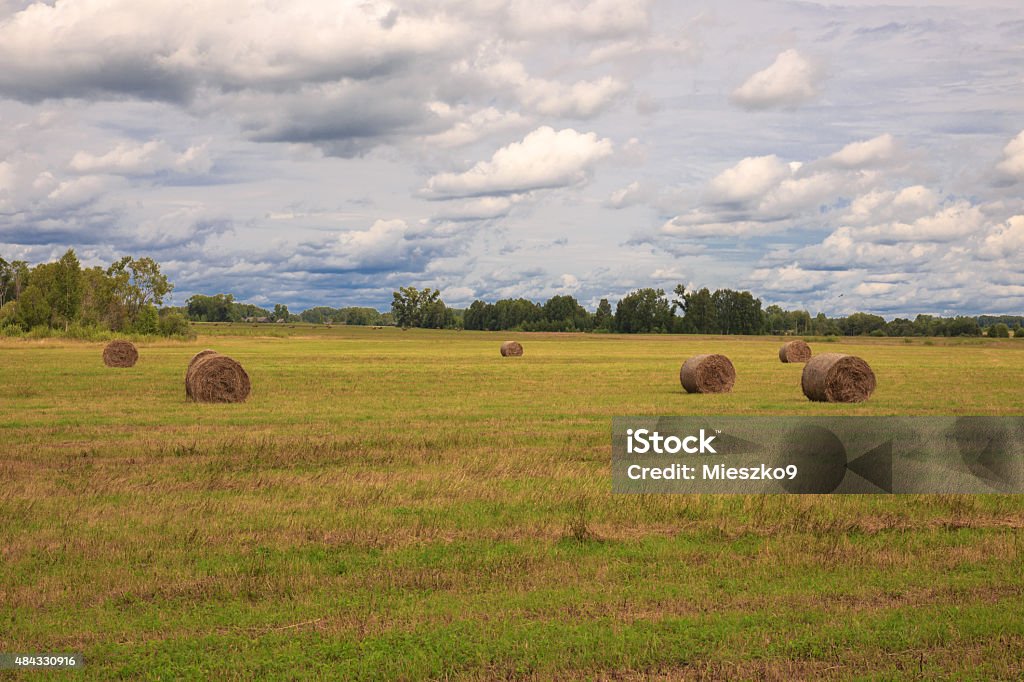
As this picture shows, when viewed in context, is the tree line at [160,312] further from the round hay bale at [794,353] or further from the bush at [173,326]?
the round hay bale at [794,353]

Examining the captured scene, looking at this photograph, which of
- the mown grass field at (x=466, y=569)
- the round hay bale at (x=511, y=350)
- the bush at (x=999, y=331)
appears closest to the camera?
the mown grass field at (x=466, y=569)

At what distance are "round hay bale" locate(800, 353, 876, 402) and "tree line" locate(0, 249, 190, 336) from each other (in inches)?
3632

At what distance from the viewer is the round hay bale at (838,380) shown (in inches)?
1118

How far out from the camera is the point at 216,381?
92.6 feet

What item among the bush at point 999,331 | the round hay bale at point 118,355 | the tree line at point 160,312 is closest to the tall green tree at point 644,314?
the tree line at point 160,312

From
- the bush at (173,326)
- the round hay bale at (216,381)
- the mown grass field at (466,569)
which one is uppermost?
the bush at (173,326)

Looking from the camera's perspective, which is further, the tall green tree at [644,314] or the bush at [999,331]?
the tall green tree at [644,314]

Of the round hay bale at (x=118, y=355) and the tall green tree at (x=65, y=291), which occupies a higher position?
the tall green tree at (x=65, y=291)

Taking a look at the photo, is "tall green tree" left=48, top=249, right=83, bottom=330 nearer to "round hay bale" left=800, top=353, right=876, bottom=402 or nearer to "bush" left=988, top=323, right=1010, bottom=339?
"round hay bale" left=800, top=353, right=876, bottom=402

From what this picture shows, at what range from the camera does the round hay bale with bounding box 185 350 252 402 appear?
28016mm

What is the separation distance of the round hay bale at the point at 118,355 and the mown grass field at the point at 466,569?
3338 cm

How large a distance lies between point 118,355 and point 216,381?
975 inches

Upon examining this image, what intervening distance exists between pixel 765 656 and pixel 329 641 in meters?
3.52

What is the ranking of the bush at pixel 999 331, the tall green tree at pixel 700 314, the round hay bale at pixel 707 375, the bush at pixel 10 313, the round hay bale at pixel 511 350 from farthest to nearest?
the tall green tree at pixel 700 314
the bush at pixel 999 331
the bush at pixel 10 313
the round hay bale at pixel 511 350
the round hay bale at pixel 707 375
